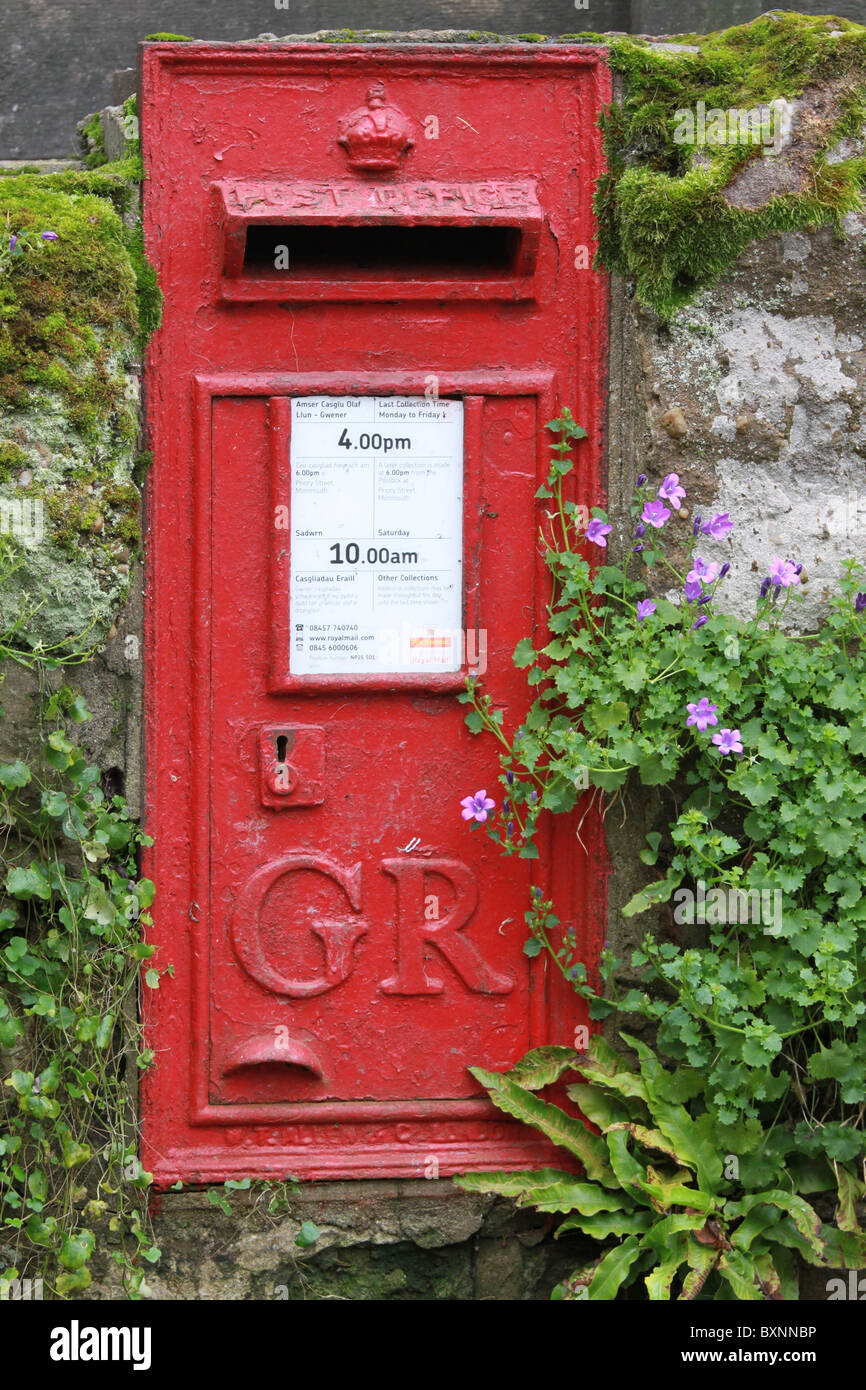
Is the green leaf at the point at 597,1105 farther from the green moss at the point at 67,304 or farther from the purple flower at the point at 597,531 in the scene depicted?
the green moss at the point at 67,304

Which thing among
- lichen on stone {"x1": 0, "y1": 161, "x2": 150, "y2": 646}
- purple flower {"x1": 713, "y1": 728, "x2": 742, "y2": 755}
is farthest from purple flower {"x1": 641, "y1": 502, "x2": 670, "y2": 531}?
lichen on stone {"x1": 0, "y1": 161, "x2": 150, "y2": 646}

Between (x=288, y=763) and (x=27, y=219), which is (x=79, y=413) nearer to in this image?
(x=27, y=219)

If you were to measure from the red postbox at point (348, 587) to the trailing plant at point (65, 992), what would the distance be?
0.11 m

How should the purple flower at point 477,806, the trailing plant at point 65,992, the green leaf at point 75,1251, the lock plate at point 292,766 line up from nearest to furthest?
the green leaf at point 75,1251
the trailing plant at point 65,992
the purple flower at point 477,806
the lock plate at point 292,766

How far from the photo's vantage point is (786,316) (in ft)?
9.03

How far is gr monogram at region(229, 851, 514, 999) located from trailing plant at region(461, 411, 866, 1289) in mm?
162

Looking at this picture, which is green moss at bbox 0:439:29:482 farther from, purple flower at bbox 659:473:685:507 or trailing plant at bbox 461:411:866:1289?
purple flower at bbox 659:473:685:507

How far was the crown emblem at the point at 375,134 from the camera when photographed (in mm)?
2662

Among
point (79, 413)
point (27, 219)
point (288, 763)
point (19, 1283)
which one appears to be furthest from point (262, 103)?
point (19, 1283)

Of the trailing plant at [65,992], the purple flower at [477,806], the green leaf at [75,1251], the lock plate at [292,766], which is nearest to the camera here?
the green leaf at [75,1251]

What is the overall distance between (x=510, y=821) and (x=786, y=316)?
129cm

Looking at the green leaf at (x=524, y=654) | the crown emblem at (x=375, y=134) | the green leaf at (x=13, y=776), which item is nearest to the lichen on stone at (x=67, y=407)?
the green leaf at (x=13, y=776)

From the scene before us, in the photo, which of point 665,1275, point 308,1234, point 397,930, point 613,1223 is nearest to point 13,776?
point 397,930

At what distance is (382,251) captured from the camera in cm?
283
